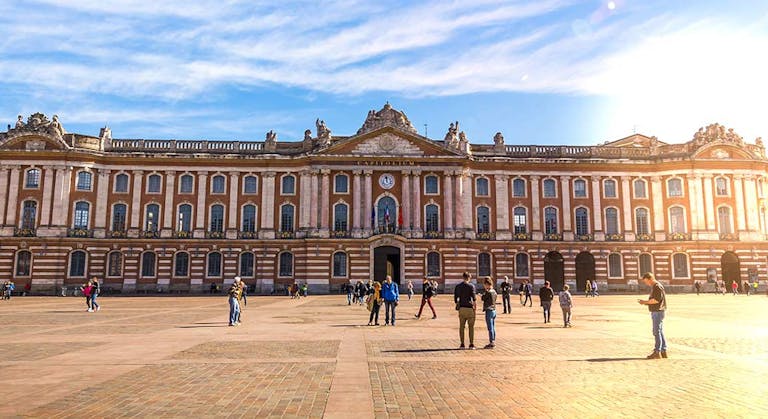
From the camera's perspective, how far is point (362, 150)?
169ft

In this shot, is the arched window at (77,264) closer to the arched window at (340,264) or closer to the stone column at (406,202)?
the arched window at (340,264)

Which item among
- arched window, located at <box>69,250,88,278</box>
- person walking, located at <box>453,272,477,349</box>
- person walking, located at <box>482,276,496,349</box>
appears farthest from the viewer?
arched window, located at <box>69,250,88,278</box>

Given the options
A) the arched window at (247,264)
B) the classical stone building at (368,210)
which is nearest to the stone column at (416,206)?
the classical stone building at (368,210)

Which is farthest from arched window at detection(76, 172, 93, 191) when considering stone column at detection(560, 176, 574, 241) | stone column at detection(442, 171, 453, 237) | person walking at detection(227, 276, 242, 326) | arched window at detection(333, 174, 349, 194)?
stone column at detection(560, 176, 574, 241)

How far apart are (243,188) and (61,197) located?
52.9 ft

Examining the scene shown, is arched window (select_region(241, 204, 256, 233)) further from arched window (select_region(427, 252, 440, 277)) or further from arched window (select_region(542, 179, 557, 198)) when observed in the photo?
arched window (select_region(542, 179, 557, 198))

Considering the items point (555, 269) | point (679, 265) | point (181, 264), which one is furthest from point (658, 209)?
point (181, 264)

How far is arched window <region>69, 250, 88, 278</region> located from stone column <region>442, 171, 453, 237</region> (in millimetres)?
33057

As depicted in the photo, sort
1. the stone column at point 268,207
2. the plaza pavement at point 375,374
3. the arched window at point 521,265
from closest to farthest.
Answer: the plaza pavement at point 375,374
the stone column at point 268,207
the arched window at point 521,265

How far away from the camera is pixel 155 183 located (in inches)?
2041

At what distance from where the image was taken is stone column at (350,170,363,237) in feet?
166

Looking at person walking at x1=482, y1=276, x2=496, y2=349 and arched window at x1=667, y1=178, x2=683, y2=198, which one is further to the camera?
arched window at x1=667, y1=178, x2=683, y2=198

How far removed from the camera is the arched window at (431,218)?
2019 inches

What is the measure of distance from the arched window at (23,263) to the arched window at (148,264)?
30.6 feet
